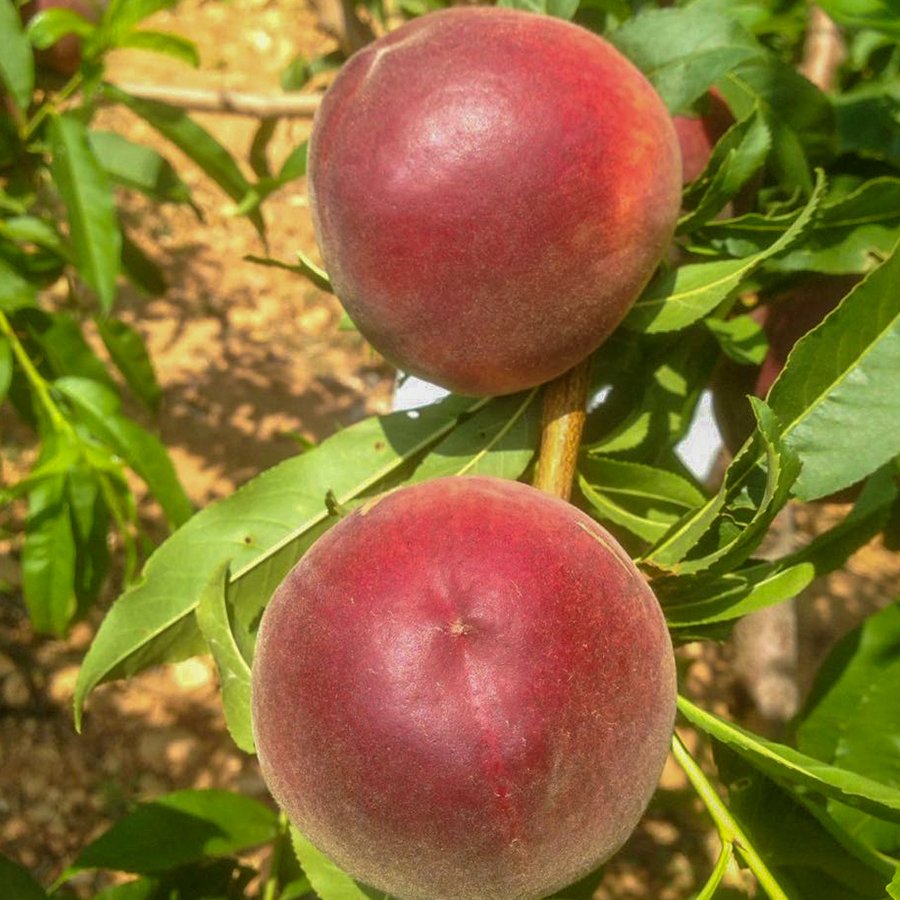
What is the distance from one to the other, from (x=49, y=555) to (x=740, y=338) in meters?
0.92

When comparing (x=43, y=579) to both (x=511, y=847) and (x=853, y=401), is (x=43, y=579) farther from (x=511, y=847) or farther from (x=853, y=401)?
(x=853, y=401)

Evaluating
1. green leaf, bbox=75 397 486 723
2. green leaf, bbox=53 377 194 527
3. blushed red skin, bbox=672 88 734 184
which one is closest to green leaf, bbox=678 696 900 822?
green leaf, bbox=75 397 486 723

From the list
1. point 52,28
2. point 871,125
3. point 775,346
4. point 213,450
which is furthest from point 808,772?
point 213,450

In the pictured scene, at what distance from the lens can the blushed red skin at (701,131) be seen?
3.77 feet

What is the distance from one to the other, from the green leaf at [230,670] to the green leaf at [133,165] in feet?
3.16

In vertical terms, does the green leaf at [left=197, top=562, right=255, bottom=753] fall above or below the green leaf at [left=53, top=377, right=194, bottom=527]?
above

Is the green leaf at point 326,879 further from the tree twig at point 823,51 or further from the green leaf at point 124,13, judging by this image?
the tree twig at point 823,51

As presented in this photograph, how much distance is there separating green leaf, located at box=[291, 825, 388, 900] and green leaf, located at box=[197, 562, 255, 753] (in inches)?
5.3

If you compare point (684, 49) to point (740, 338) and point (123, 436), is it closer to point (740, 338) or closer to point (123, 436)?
point (740, 338)

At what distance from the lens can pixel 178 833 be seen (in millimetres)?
1257

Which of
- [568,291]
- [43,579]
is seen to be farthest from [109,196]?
[568,291]

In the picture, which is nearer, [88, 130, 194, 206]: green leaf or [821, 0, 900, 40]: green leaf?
[821, 0, 900, 40]: green leaf

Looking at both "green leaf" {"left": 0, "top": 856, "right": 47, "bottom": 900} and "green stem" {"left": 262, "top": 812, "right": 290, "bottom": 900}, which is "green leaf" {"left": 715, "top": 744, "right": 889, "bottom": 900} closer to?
"green stem" {"left": 262, "top": 812, "right": 290, "bottom": 900}

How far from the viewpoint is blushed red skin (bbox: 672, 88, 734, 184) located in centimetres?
115
